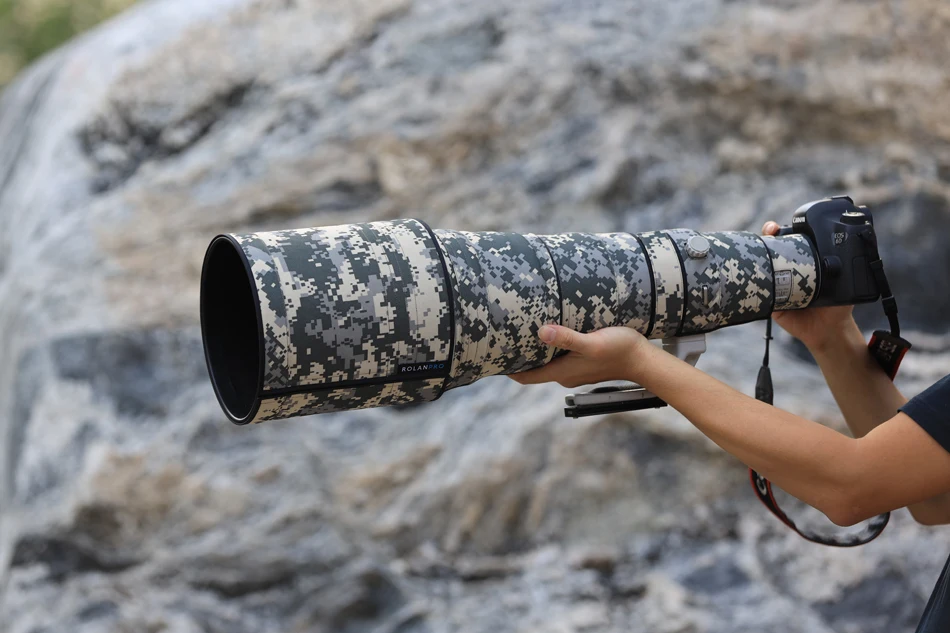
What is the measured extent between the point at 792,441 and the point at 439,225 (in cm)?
173

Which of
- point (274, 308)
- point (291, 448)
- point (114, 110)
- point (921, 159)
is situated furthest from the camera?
point (114, 110)

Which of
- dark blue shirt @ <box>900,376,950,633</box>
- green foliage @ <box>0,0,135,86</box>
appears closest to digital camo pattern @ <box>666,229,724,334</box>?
dark blue shirt @ <box>900,376,950,633</box>

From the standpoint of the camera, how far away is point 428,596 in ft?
7.91

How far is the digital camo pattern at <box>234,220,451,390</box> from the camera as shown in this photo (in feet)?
3.67

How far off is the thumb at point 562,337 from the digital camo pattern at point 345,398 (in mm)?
165

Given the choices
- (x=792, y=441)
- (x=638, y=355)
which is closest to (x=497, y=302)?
(x=638, y=355)

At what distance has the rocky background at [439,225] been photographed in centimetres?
239

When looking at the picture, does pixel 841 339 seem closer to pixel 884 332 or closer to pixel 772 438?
pixel 884 332

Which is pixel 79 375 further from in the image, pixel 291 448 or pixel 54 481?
pixel 291 448

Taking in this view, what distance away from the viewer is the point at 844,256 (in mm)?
1443

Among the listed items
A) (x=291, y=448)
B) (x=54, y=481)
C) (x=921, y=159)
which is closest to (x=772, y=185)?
(x=921, y=159)

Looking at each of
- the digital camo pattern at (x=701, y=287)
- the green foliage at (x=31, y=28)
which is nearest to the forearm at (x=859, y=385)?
the digital camo pattern at (x=701, y=287)

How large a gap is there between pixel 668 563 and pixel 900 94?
1.64 m

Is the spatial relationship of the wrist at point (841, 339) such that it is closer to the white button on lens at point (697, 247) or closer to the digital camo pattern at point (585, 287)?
the white button on lens at point (697, 247)
